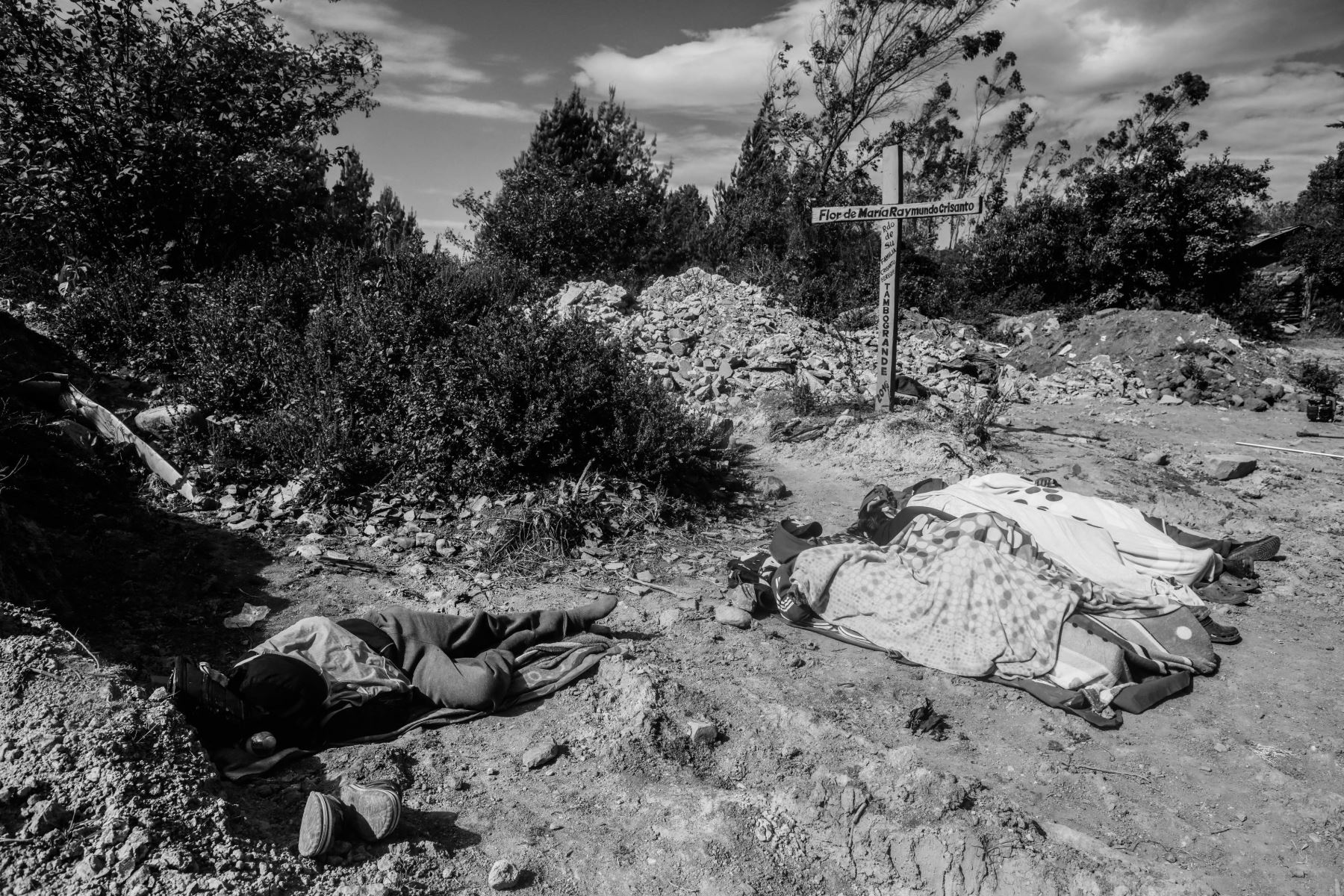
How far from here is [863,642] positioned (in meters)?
3.61

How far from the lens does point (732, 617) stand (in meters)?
3.78

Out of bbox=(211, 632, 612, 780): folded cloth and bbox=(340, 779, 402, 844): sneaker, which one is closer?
bbox=(340, 779, 402, 844): sneaker

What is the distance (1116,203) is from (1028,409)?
679 cm

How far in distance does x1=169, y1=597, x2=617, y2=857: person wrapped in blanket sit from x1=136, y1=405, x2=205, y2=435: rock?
3150 mm

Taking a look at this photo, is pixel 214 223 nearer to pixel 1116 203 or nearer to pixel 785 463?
pixel 785 463

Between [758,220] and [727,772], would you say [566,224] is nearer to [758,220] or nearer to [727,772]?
[758,220]

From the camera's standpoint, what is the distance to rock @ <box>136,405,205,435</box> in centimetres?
525

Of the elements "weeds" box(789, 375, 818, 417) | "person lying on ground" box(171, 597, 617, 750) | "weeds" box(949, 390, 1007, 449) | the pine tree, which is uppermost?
the pine tree

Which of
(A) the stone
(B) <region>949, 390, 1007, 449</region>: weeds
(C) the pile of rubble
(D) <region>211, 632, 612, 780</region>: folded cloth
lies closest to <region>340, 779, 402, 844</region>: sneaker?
(D) <region>211, 632, 612, 780</region>: folded cloth

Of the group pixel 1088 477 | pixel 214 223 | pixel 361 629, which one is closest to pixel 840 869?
pixel 361 629

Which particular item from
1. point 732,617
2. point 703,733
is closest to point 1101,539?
point 732,617

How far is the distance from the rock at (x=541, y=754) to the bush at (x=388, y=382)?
2.57m

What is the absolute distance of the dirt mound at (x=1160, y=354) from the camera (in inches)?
377

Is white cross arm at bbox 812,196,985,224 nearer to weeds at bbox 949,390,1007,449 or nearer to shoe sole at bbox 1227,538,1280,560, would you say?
weeds at bbox 949,390,1007,449
